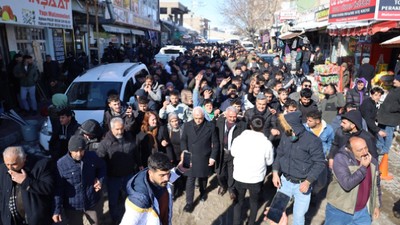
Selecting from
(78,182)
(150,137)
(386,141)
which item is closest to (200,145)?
(150,137)

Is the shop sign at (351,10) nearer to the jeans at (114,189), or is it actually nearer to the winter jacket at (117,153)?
the winter jacket at (117,153)

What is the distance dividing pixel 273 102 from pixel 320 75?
21.5 feet

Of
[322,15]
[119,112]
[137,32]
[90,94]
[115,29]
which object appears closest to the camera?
[119,112]

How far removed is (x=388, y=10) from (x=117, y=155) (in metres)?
7.64

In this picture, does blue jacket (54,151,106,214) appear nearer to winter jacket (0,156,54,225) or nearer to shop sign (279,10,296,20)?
winter jacket (0,156,54,225)

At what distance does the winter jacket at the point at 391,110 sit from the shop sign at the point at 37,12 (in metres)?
9.37

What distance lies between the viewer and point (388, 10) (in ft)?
25.9

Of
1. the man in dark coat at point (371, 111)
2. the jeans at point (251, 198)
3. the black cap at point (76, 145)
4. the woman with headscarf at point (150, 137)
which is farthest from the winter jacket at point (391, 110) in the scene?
the black cap at point (76, 145)

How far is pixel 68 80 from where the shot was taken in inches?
476

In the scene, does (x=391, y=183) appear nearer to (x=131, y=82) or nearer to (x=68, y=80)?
(x=131, y=82)

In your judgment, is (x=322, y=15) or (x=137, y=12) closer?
(x=322, y=15)

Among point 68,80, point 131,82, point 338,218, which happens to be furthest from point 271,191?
point 68,80

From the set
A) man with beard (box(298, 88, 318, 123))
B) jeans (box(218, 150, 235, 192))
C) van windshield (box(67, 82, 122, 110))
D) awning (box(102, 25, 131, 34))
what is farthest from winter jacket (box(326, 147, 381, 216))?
awning (box(102, 25, 131, 34))

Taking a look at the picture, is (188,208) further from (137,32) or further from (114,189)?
(137,32)
